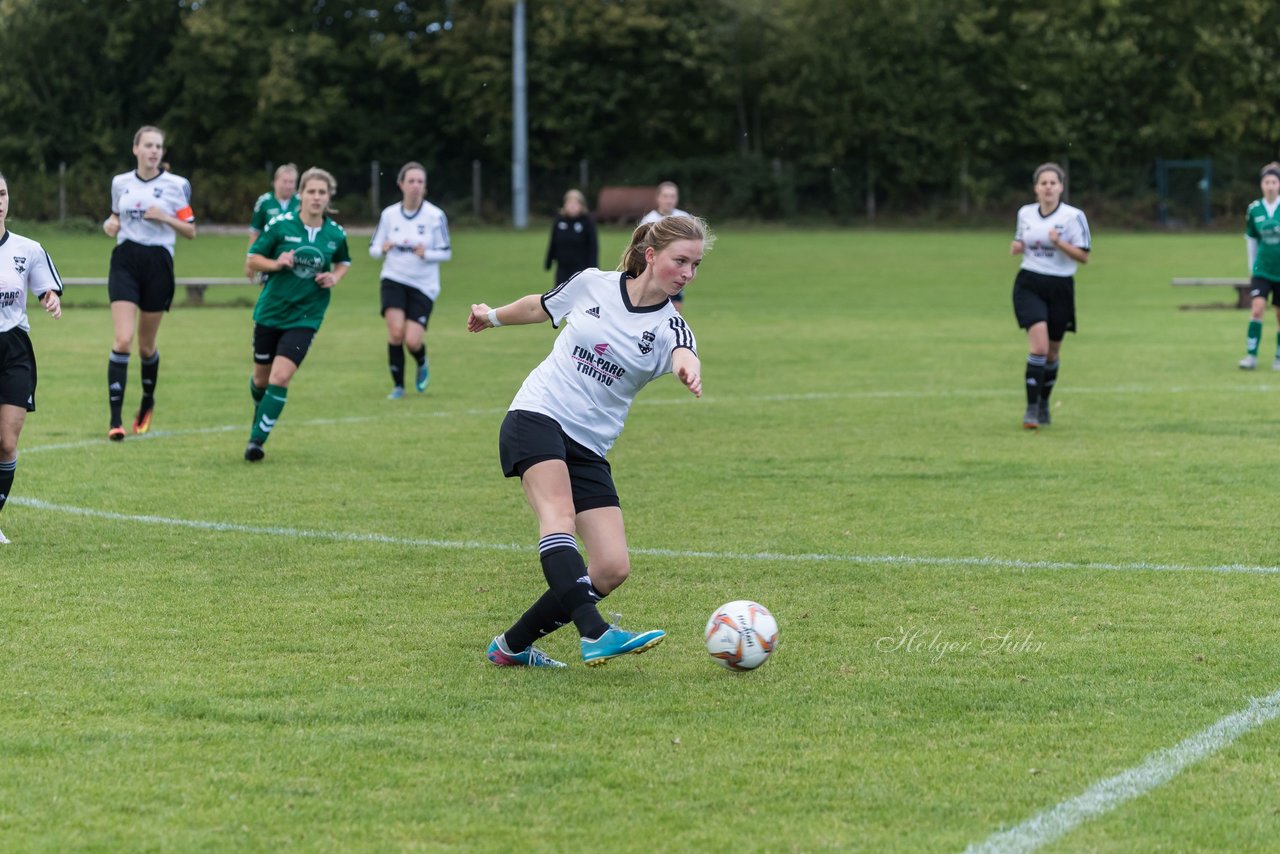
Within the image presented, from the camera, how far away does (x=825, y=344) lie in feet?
66.6

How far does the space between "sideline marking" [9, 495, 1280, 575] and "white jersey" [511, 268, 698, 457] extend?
1.83m

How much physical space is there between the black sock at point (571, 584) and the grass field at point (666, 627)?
23 centimetres

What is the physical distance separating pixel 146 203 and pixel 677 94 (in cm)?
4646

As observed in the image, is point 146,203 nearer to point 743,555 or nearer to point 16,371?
point 16,371

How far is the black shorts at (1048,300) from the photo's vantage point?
1313 cm

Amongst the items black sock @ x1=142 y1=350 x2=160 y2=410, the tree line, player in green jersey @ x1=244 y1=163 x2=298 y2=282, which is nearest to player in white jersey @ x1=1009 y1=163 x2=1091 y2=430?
player in green jersey @ x1=244 y1=163 x2=298 y2=282

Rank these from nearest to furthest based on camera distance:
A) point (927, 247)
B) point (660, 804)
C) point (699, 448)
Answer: point (660, 804) < point (699, 448) < point (927, 247)

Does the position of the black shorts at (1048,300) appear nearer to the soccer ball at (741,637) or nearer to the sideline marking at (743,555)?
the sideline marking at (743,555)

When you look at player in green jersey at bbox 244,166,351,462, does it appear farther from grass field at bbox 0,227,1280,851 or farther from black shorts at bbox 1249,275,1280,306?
black shorts at bbox 1249,275,1280,306

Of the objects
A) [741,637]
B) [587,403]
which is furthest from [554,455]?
[741,637]

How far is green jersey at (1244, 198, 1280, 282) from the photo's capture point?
57.0 feet

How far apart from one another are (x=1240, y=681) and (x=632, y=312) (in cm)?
259

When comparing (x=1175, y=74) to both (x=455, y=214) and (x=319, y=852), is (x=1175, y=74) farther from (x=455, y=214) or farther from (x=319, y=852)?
(x=319, y=852)

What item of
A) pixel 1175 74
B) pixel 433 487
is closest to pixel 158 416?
pixel 433 487
